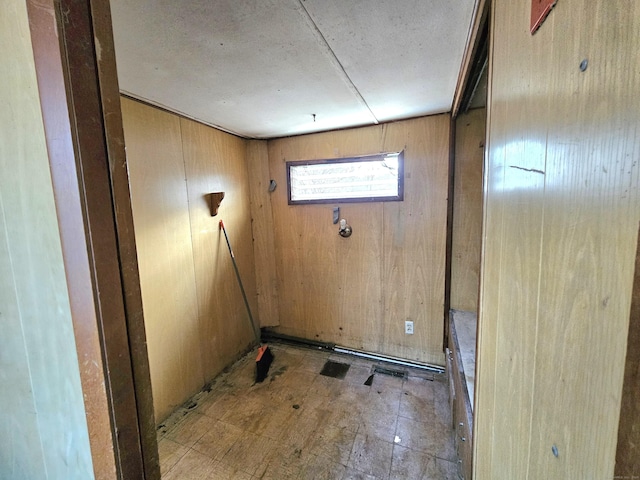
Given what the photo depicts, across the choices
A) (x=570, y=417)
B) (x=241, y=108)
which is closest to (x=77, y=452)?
(x=570, y=417)

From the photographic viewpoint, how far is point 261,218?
2.88m

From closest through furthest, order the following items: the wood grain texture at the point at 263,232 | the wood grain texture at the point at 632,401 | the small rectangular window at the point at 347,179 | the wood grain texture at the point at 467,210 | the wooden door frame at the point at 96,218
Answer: the wood grain texture at the point at 632,401 < the wooden door frame at the point at 96,218 < the wood grain texture at the point at 467,210 < the small rectangular window at the point at 347,179 < the wood grain texture at the point at 263,232

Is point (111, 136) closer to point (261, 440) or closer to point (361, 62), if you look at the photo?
point (361, 62)

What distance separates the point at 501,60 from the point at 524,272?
0.57 m

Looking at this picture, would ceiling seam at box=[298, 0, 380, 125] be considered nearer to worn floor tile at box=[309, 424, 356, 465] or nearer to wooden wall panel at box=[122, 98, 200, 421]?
wooden wall panel at box=[122, 98, 200, 421]

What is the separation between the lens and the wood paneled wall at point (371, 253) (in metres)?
2.26

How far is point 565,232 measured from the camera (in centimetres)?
38

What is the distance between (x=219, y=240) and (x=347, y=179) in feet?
4.38

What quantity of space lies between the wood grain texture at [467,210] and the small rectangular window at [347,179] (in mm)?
469

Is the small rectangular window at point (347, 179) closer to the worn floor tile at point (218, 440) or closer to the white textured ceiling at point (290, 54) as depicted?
the white textured ceiling at point (290, 54)

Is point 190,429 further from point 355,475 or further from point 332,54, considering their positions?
point 332,54

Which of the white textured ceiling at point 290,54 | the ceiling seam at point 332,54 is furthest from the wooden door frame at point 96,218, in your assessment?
the ceiling seam at point 332,54

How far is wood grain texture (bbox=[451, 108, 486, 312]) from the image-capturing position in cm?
203

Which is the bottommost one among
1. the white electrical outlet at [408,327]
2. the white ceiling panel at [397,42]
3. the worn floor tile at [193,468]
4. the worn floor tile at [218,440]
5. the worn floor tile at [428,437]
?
the worn floor tile at [193,468]
